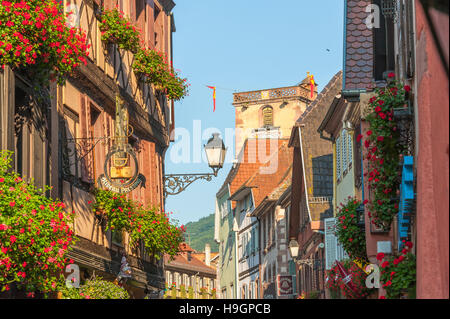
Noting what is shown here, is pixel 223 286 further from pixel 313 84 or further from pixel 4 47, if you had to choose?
pixel 4 47

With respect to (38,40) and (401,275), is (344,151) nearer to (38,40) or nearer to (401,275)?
(401,275)

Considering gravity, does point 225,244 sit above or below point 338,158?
above

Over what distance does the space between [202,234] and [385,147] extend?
127245 millimetres

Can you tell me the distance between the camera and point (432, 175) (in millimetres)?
7859

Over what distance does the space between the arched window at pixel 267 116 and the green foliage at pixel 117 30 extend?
57.6 metres

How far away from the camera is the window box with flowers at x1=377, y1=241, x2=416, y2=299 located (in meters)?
11.6

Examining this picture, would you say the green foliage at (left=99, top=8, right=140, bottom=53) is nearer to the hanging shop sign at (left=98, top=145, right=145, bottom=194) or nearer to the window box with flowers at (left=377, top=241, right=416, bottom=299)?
the hanging shop sign at (left=98, top=145, right=145, bottom=194)

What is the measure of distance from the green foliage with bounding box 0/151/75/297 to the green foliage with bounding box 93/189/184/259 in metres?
5.97

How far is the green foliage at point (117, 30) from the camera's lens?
18562 mm

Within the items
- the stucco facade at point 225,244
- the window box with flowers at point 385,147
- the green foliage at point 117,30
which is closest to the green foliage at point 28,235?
the window box with flowers at point 385,147

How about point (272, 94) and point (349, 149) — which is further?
point (272, 94)

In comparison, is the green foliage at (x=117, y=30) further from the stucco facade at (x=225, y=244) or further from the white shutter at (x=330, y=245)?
the stucco facade at (x=225, y=244)

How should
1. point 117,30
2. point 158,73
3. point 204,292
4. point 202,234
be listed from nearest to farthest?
point 117,30 < point 158,73 < point 204,292 < point 202,234

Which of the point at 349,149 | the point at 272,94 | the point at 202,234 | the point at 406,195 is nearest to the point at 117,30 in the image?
the point at 349,149
